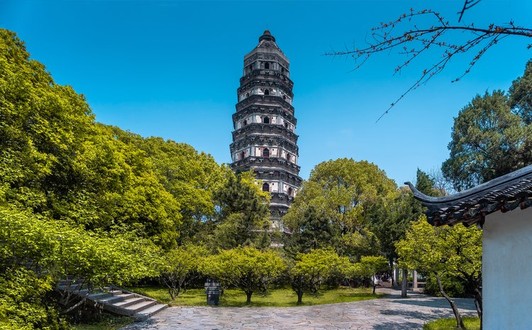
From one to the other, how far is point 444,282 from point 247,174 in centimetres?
1394

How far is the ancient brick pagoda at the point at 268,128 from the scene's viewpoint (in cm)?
2966

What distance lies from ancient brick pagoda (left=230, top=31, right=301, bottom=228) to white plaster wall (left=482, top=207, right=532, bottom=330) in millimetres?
25441

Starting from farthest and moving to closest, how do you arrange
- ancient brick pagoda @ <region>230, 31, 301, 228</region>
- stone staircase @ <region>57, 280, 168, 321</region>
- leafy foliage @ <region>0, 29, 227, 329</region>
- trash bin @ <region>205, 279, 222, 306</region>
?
ancient brick pagoda @ <region>230, 31, 301, 228</region>
trash bin @ <region>205, 279, 222, 306</region>
stone staircase @ <region>57, 280, 168, 321</region>
leafy foliage @ <region>0, 29, 227, 329</region>

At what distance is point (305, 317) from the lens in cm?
1193

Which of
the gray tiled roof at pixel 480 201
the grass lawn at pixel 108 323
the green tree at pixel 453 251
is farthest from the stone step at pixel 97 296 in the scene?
the gray tiled roof at pixel 480 201

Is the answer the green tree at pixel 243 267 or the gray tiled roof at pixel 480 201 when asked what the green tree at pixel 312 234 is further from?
the gray tiled roof at pixel 480 201

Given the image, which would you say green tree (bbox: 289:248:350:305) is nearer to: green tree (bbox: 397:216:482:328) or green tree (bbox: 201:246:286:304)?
green tree (bbox: 201:246:286:304)

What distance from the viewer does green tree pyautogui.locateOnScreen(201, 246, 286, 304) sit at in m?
14.9

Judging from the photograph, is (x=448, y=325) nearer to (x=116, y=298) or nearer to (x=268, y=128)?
(x=116, y=298)

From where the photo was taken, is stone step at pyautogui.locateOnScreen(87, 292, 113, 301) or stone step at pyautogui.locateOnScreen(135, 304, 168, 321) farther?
stone step at pyautogui.locateOnScreen(135, 304, 168, 321)

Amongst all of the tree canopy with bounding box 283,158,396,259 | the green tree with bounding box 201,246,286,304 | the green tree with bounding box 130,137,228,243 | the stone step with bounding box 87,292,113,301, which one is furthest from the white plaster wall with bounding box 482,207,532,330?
the tree canopy with bounding box 283,158,396,259

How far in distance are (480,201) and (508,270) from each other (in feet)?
1.82

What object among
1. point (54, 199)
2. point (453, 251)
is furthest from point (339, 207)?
point (54, 199)

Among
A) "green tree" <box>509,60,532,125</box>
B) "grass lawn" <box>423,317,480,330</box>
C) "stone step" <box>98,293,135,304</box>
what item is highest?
"green tree" <box>509,60,532,125</box>
